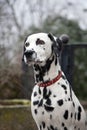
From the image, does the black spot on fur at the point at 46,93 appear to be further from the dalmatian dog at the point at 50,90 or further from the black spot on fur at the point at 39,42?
the black spot on fur at the point at 39,42

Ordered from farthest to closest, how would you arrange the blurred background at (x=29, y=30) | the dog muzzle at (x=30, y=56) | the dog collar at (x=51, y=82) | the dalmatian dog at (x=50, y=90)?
the blurred background at (x=29, y=30) → the dog collar at (x=51, y=82) → the dalmatian dog at (x=50, y=90) → the dog muzzle at (x=30, y=56)

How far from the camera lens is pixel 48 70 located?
18.6 feet

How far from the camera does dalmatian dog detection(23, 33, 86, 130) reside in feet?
18.2

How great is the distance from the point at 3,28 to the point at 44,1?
7174 mm

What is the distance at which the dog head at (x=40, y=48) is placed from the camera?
541 cm

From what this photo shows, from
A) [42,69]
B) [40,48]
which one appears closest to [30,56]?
[40,48]

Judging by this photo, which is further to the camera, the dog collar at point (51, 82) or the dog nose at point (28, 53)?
the dog collar at point (51, 82)

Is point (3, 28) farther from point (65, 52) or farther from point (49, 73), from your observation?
point (49, 73)

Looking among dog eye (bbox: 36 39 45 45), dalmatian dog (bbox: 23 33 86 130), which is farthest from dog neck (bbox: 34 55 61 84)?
dog eye (bbox: 36 39 45 45)

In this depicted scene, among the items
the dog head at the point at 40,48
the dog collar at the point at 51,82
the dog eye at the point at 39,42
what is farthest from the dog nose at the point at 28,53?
the dog collar at the point at 51,82

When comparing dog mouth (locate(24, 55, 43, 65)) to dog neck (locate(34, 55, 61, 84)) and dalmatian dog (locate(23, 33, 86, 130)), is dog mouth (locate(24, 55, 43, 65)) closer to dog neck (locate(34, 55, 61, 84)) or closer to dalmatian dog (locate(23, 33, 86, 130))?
dalmatian dog (locate(23, 33, 86, 130))

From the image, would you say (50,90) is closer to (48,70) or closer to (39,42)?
(48,70)

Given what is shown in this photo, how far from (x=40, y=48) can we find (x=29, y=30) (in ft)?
36.2

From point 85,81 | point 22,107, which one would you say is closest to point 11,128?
point 22,107
